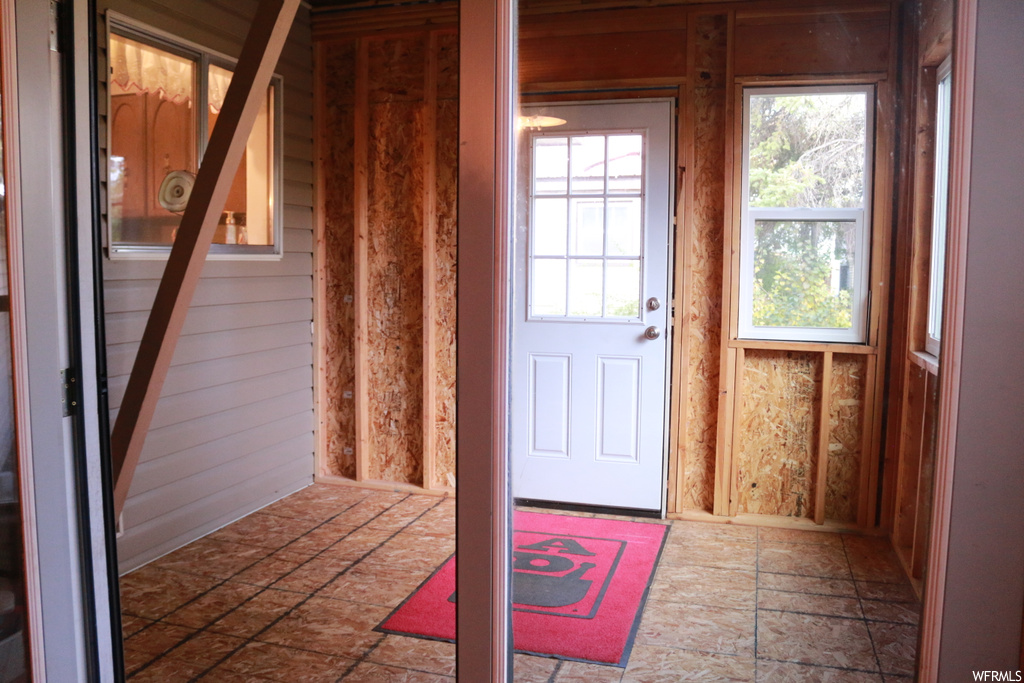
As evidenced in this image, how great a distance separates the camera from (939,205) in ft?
4.73

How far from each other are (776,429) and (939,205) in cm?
265

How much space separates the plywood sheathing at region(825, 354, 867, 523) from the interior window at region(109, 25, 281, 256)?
2985 millimetres

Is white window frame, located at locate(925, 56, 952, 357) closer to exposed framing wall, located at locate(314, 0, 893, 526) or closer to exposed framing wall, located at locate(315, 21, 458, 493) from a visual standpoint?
exposed framing wall, located at locate(314, 0, 893, 526)

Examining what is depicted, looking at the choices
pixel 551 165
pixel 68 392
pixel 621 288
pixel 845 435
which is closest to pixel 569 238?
pixel 551 165

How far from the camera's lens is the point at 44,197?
193 centimetres

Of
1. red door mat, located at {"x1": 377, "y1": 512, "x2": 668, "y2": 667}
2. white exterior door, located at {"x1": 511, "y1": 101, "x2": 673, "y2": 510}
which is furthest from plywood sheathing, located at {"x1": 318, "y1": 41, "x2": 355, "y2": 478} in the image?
white exterior door, located at {"x1": 511, "y1": 101, "x2": 673, "y2": 510}

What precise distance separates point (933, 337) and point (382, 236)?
369 cm

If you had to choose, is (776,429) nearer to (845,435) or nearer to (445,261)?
(845,435)

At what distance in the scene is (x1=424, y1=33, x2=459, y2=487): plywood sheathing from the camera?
14.9ft

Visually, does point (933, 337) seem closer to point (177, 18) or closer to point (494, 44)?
point (494, 44)

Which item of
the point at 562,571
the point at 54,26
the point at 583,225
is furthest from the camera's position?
the point at 562,571

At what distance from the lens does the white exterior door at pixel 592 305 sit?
6.24 feet

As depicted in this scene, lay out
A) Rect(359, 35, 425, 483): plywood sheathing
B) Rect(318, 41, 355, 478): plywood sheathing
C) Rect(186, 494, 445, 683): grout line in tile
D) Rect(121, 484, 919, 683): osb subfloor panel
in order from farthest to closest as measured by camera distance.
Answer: Rect(318, 41, 355, 478): plywood sheathing → Rect(359, 35, 425, 483): plywood sheathing → Rect(186, 494, 445, 683): grout line in tile → Rect(121, 484, 919, 683): osb subfloor panel

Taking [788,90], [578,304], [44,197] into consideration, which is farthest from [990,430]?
[788,90]
